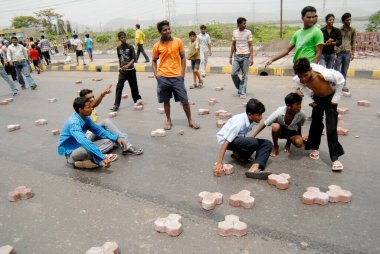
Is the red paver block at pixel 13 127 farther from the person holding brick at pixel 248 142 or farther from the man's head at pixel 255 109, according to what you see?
the man's head at pixel 255 109

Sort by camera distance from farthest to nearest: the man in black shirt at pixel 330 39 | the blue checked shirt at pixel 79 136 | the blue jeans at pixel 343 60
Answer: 1. the blue jeans at pixel 343 60
2. the man in black shirt at pixel 330 39
3. the blue checked shirt at pixel 79 136

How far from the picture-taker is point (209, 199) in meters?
3.33

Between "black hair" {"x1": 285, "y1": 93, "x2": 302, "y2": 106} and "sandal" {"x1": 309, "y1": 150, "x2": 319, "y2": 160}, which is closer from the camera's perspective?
"black hair" {"x1": 285, "y1": 93, "x2": 302, "y2": 106}

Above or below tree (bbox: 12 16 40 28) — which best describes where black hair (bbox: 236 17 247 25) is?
below

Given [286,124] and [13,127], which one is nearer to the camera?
[286,124]

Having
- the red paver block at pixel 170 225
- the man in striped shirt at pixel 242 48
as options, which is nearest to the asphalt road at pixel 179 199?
the red paver block at pixel 170 225

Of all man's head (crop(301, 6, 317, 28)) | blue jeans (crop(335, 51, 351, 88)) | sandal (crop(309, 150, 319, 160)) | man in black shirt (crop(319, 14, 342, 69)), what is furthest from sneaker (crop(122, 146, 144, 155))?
blue jeans (crop(335, 51, 351, 88))

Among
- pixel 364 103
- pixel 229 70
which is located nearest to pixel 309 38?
pixel 364 103

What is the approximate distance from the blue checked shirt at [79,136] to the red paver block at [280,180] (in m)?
2.20

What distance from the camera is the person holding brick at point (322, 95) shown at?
376 centimetres

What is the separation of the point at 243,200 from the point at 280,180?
1.97 feet

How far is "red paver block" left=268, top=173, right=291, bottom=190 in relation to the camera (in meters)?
3.58

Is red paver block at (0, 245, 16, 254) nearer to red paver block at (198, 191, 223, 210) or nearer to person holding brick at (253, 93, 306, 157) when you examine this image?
red paver block at (198, 191, 223, 210)

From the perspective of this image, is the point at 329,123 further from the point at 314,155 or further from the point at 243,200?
the point at 243,200
